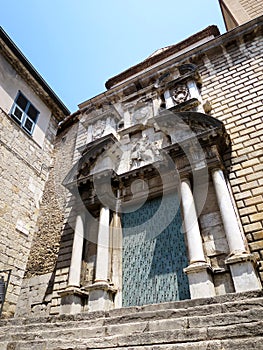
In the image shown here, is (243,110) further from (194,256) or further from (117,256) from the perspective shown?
(117,256)

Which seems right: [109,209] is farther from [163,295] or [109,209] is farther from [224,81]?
[224,81]

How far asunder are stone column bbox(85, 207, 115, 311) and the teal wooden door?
0.42 metres

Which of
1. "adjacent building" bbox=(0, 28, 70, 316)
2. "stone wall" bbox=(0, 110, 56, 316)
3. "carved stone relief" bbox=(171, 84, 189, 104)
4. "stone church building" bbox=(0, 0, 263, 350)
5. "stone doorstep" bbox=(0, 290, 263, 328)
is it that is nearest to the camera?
"stone doorstep" bbox=(0, 290, 263, 328)

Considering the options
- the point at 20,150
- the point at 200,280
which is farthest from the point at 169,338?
the point at 20,150

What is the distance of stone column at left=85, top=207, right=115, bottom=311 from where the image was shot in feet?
16.9

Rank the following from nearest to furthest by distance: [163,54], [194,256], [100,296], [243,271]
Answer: [243,271], [194,256], [100,296], [163,54]

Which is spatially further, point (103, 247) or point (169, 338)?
point (103, 247)

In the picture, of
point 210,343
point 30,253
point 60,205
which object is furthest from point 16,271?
point 210,343

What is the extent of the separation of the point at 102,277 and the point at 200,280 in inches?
81.0

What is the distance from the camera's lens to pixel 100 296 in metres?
5.19

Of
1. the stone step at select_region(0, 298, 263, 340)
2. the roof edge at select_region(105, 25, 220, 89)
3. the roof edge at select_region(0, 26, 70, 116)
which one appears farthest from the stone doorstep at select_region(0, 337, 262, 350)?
the roof edge at select_region(105, 25, 220, 89)

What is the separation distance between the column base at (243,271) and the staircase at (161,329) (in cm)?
102

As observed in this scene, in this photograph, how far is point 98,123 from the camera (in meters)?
9.19

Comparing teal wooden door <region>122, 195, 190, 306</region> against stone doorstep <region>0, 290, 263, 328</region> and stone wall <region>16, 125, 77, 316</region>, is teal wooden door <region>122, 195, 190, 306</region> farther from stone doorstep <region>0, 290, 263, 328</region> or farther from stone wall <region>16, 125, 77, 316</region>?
stone wall <region>16, 125, 77, 316</region>
